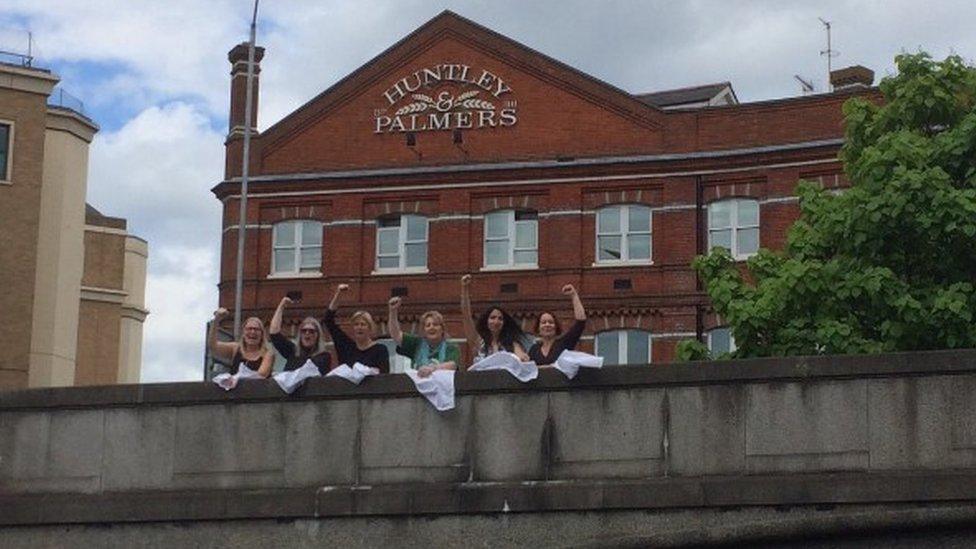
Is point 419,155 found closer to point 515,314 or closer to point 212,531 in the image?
point 515,314

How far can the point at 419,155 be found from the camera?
48.5 meters

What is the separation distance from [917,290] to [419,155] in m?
25.4

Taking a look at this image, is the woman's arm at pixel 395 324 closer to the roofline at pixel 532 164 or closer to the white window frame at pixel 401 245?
the roofline at pixel 532 164

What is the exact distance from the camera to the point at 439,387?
545 inches

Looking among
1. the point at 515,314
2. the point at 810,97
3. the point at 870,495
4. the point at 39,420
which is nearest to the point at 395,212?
the point at 515,314

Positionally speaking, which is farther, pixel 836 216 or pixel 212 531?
pixel 836 216

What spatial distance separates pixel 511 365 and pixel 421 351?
1072 mm

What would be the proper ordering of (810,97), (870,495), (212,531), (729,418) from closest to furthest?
(870,495) → (729,418) → (212,531) → (810,97)

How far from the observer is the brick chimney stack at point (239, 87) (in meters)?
51.0

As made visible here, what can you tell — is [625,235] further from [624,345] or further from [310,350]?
[310,350]

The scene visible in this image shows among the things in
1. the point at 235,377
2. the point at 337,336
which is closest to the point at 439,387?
the point at 337,336

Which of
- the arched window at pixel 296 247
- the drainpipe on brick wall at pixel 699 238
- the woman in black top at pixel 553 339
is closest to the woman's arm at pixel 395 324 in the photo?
the woman in black top at pixel 553 339

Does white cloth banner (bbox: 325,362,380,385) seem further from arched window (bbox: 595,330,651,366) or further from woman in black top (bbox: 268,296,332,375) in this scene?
arched window (bbox: 595,330,651,366)

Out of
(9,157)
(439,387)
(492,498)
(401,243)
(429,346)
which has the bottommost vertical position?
(492,498)
